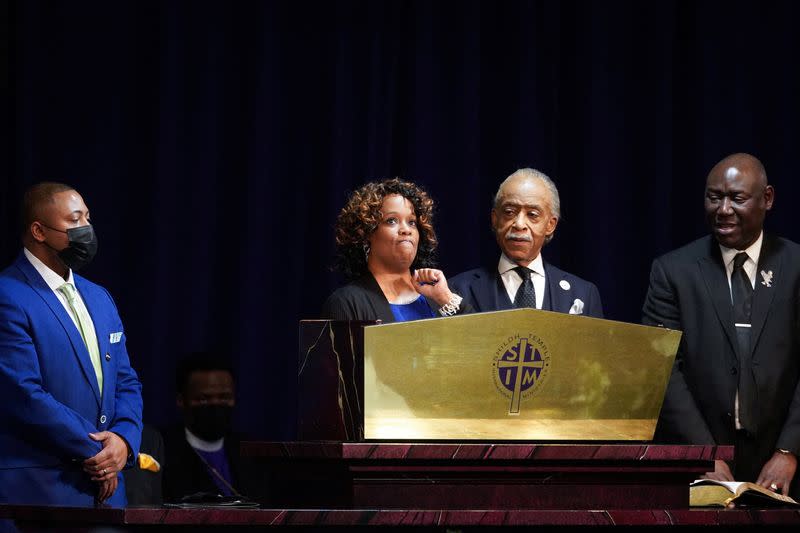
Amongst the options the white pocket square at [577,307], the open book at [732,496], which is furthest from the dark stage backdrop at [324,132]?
the open book at [732,496]

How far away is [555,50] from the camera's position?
4.31 metres

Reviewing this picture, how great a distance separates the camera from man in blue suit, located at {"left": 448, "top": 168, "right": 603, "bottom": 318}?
3.12 meters

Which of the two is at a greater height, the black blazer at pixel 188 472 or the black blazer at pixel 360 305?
the black blazer at pixel 360 305

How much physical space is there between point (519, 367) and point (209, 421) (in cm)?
222

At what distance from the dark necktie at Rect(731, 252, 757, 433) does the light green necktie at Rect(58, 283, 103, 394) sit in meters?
1.74

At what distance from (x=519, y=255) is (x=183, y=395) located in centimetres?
144

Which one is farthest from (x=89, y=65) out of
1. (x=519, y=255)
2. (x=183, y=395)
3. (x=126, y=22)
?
(x=519, y=255)

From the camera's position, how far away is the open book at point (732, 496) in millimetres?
1920

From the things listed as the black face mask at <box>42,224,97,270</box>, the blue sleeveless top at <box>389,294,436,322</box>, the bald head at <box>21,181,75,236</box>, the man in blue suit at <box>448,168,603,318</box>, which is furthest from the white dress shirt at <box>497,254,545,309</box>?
the bald head at <box>21,181,75,236</box>

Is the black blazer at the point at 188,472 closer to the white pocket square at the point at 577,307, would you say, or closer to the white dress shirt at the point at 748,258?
the white pocket square at the point at 577,307

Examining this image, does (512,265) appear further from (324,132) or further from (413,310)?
(324,132)

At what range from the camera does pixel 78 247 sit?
299 cm

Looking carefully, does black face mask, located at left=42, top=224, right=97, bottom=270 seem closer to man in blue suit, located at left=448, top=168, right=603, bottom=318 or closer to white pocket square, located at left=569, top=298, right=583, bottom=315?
man in blue suit, located at left=448, top=168, right=603, bottom=318

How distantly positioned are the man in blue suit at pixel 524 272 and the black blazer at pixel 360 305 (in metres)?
0.43
